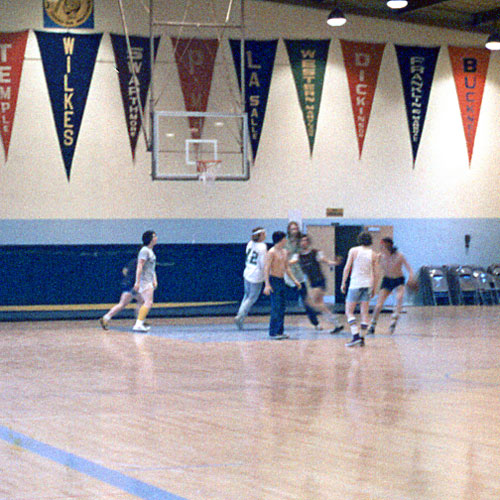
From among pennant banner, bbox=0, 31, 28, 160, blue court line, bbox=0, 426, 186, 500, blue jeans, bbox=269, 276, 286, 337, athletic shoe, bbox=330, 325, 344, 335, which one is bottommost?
athletic shoe, bbox=330, 325, 344, 335

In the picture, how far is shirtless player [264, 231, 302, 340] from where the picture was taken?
13.5m

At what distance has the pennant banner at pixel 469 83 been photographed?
22734 mm

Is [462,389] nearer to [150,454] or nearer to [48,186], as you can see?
[150,454]

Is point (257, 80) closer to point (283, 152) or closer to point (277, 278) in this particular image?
point (283, 152)

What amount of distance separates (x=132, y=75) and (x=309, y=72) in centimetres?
441

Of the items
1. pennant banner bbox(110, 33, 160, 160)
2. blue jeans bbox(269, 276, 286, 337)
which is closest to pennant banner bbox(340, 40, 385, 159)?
pennant banner bbox(110, 33, 160, 160)

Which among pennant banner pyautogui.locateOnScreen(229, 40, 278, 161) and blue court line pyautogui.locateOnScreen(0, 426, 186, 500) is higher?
pennant banner pyautogui.locateOnScreen(229, 40, 278, 161)

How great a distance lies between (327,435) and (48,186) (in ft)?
47.9

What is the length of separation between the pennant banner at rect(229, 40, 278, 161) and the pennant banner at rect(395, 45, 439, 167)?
3.56 m

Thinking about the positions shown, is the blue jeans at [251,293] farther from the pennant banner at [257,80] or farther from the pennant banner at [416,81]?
the pennant banner at [416,81]

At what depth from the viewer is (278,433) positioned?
661cm

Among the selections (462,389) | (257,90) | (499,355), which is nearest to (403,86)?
(257,90)

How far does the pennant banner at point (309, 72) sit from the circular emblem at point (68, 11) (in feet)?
16.1

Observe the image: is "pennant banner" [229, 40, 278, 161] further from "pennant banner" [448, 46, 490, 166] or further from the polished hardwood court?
the polished hardwood court
